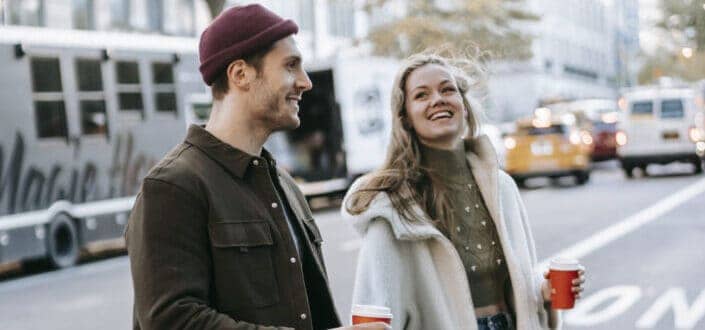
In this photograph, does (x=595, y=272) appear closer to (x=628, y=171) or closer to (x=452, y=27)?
(x=628, y=171)

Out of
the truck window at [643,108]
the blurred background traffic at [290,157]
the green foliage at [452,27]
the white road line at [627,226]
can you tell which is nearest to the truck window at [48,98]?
the blurred background traffic at [290,157]

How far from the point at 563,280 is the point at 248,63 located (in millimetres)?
1421

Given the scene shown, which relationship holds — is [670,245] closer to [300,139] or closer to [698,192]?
[698,192]

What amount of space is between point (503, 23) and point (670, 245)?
2796cm

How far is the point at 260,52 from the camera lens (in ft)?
9.06

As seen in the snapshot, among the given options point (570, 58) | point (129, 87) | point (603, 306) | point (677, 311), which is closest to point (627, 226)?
point (603, 306)

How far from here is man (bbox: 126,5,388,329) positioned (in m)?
2.49

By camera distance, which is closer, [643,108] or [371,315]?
[371,315]

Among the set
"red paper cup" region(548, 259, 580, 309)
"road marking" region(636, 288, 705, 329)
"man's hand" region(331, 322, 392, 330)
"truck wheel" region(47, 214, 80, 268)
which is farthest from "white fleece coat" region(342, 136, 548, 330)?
"truck wheel" region(47, 214, 80, 268)

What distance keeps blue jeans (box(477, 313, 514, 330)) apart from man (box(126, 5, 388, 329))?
900mm

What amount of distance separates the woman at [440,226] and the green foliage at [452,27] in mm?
35512

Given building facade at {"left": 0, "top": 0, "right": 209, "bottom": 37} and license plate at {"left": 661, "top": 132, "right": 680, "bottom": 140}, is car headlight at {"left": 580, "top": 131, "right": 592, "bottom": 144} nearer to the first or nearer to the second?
license plate at {"left": 661, "top": 132, "right": 680, "bottom": 140}

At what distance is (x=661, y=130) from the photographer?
26562 millimetres

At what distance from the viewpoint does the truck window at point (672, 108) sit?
26438mm
